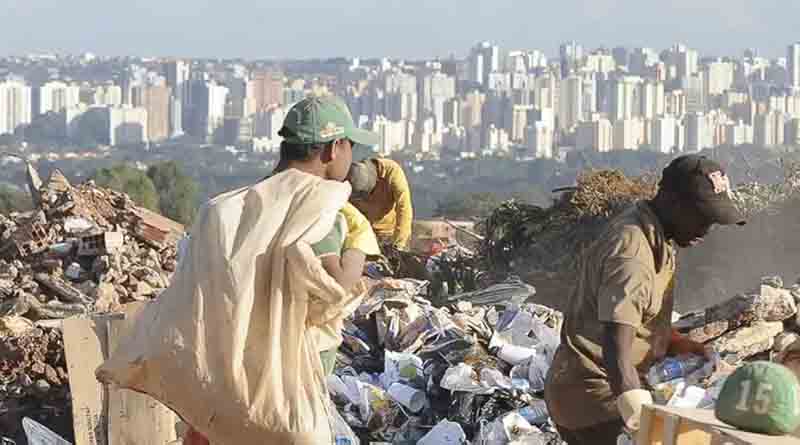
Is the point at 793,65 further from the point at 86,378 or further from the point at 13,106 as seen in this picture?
the point at 86,378

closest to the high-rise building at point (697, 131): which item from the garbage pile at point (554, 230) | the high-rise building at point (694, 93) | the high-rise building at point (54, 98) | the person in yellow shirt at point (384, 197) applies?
the high-rise building at point (694, 93)

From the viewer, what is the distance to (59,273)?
35.7 ft

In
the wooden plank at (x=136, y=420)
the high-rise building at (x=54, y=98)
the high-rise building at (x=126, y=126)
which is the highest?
the wooden plank at (x=136, y=420)

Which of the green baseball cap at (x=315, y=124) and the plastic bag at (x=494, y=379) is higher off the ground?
the green baseball cap at (x=315, y=124)

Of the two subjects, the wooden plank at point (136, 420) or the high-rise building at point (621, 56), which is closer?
the wooden plank at point (136, 420)

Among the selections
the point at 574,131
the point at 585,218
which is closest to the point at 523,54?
the point at 574,131

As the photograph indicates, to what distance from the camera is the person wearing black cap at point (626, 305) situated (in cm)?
455

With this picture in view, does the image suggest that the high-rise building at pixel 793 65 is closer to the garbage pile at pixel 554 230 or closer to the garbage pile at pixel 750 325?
the garbage pile at pixel 554 230

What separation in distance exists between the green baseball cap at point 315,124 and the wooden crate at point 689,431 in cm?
119

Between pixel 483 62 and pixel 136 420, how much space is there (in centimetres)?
11890

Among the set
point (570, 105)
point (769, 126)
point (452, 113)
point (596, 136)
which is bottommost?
point (452, 113)

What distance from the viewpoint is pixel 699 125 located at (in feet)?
264

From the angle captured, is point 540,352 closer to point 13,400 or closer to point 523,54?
point 13,400

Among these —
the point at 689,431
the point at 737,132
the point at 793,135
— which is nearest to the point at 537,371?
the point at 689,431
